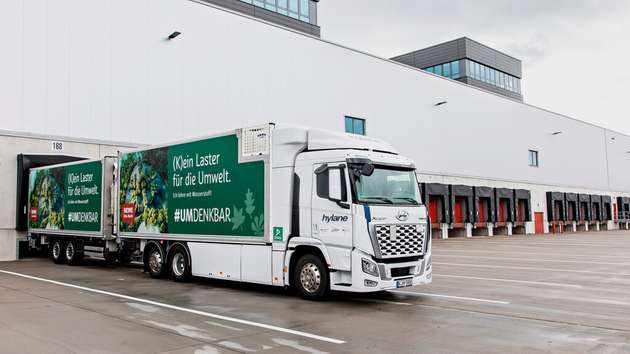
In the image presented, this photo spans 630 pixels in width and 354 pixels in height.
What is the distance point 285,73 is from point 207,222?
1746 cm

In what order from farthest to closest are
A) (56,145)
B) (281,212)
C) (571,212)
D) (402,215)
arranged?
(571,212), (56,145), (281,212), (402,215)

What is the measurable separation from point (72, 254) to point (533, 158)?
140ft

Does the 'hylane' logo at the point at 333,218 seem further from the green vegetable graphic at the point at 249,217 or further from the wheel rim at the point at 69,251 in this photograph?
the wheel rim at the point at 69,251

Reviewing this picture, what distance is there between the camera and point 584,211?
53.7m

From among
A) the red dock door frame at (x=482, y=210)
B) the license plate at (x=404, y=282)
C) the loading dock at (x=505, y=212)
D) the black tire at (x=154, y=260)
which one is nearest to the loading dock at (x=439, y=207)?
the red dock door frame at (x=482, y=210)

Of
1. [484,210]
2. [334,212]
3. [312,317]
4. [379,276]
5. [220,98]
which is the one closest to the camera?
[312,317]

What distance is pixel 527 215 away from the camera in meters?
45.4

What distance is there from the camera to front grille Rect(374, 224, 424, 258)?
943 cm

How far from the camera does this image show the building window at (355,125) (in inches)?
1259

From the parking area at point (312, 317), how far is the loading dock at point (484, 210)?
25884 millimetres

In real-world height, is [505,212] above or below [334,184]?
below

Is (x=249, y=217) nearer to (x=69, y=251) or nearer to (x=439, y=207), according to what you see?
(x=69, y=251)

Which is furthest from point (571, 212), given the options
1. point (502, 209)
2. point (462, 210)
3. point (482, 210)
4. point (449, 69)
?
point (449, 69)

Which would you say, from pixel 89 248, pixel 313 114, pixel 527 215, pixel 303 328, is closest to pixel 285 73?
pixel 313 114
